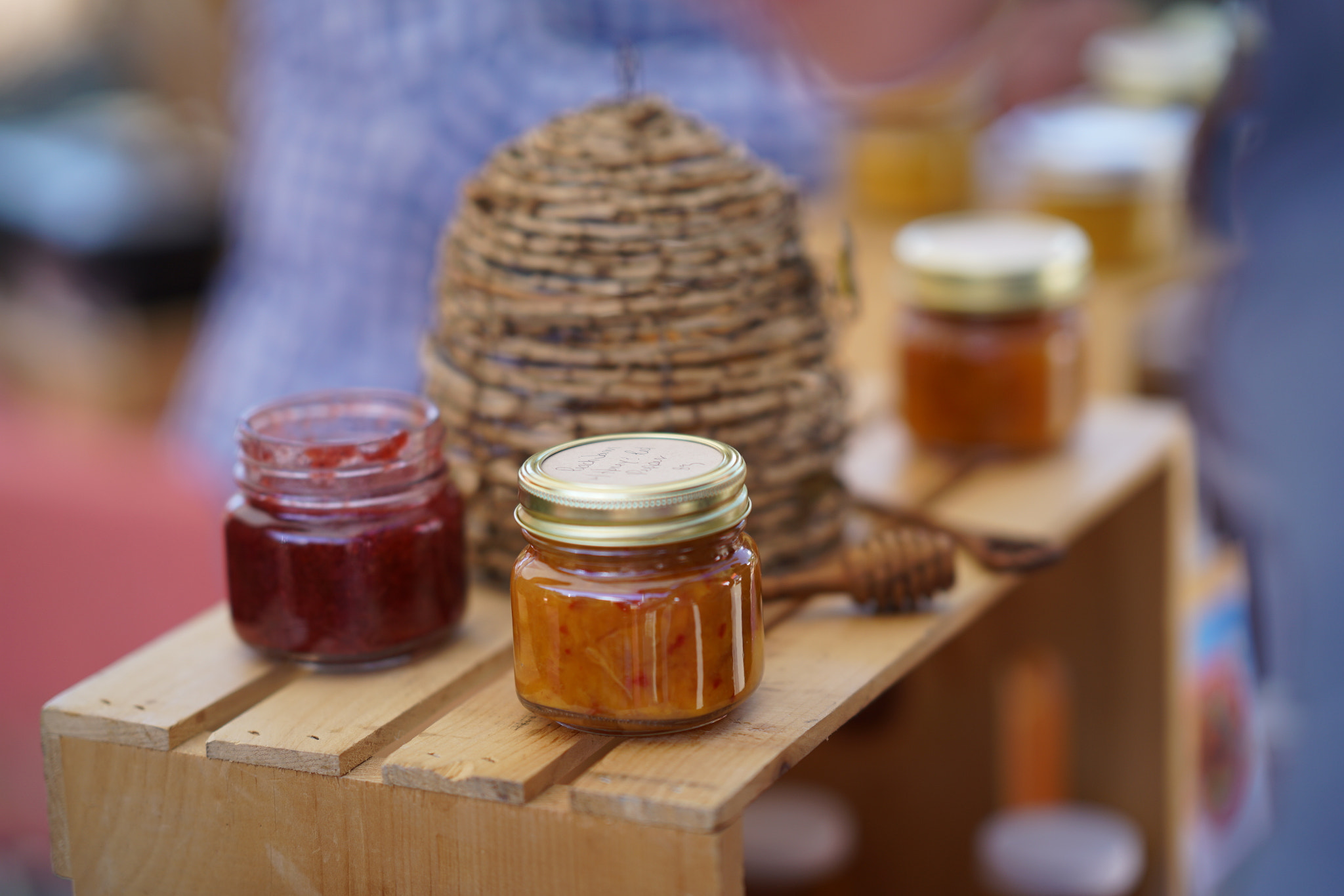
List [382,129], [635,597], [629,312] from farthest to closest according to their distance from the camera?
[382,129] < [629,312] < [635,597]

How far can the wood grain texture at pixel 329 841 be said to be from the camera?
57cm

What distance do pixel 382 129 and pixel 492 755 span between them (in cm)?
91

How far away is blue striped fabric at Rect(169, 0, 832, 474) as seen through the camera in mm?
1390

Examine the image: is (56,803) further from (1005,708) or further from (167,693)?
(1005,708)

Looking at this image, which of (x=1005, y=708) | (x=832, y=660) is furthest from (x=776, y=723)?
(x=1005, y=708)

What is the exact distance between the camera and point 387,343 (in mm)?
1452

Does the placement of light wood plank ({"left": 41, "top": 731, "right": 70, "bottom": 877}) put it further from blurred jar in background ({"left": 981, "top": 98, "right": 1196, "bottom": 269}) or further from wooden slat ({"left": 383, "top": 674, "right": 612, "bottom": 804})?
blurred jar in background ({"left": 981, "top": 98, "right": 1196, "bottom": 269})

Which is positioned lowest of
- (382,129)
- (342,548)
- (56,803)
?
(56,803)

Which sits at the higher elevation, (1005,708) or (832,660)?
(832,660)

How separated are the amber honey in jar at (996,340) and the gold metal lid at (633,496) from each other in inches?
13.6

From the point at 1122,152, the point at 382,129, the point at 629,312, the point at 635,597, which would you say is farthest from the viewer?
the point at 1122,152

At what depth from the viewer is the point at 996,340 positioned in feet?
3.07

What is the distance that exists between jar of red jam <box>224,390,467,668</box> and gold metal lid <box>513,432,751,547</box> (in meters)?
0.08

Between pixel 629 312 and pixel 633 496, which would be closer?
pixel 633 496
